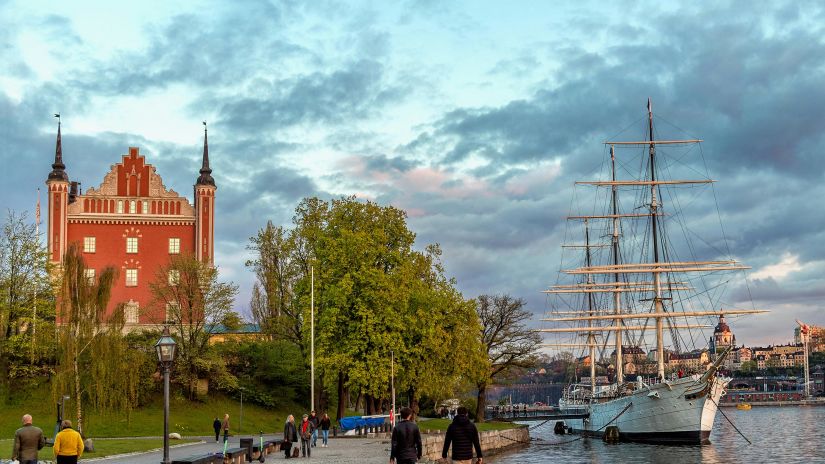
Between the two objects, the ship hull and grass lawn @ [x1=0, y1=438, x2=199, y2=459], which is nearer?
grass lawn @ [x1=0, y1=438, x2=199, y2=459]

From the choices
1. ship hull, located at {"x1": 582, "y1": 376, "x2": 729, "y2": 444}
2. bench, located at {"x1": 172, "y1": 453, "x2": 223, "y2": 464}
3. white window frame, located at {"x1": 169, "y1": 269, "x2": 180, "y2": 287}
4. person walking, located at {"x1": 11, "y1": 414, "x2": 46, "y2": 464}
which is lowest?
ship hull, located at {"x1": 582, "y1": 376, "x2": 729, "y2": 444}

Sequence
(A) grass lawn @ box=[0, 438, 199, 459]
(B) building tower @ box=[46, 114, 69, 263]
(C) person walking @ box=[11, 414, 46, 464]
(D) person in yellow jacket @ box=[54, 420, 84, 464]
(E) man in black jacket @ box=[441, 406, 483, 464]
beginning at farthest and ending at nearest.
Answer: (B) building tower @ box=[46, 114, 69, 263], (A) grass lawn @ box=[0, 438, 199, 459], (C) person walking @ box=[11, 414, 46, 464], (D) person in yellow jacket @ box=[54, 420, 84, 464], (E) man in black jacket @ box=[441, 406, 483, 464]

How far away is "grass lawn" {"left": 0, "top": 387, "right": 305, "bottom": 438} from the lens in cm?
5550

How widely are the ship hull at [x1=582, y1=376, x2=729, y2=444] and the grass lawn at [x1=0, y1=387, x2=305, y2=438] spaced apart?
2580 cm

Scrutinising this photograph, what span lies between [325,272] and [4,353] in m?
20.6

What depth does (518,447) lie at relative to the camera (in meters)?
67.2

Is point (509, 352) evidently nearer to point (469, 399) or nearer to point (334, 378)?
point (469, 399)

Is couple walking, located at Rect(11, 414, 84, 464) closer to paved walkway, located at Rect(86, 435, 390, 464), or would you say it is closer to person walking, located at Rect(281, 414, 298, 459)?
paved walkway, located at Rect(86, 435, 390, 464)

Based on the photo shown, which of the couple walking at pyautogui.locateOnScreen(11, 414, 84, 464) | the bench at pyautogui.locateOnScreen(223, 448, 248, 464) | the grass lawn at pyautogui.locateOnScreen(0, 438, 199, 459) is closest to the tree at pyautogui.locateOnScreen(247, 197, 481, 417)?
the grass lawn at pyautogui.locateOnScreen(0, 438, 199, 459)

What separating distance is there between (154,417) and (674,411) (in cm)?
3618

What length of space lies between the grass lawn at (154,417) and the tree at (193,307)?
7.28ft

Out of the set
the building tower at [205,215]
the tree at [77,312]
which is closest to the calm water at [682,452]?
the tree at [77,312]

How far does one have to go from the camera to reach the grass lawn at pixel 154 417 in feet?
182

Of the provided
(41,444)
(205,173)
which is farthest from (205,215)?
(41,444)
